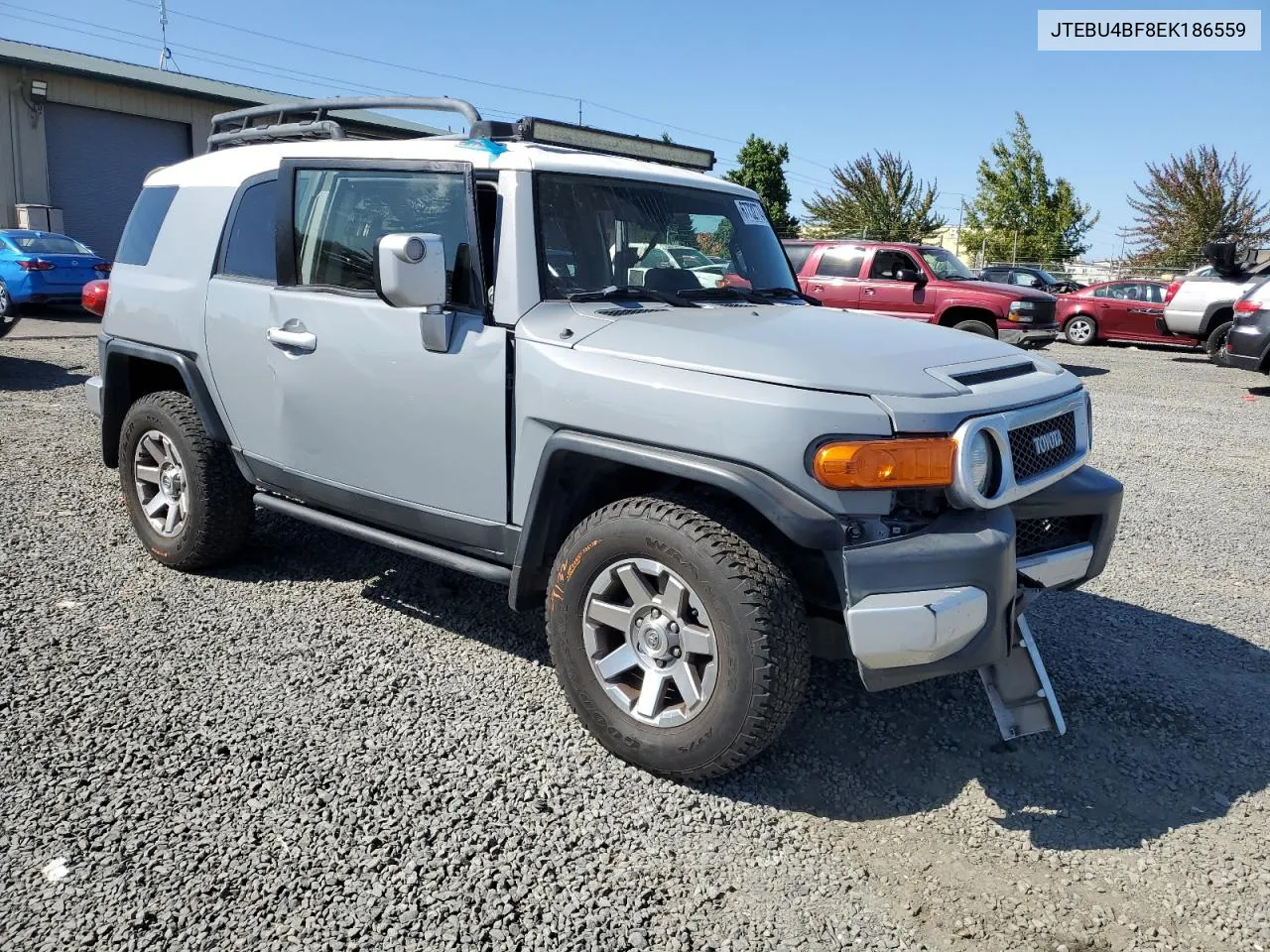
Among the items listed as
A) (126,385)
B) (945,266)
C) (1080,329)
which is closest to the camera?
(126,385)

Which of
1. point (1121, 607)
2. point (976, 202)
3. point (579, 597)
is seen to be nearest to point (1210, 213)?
point (976, 202)

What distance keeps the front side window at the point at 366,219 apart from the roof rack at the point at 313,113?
35cm

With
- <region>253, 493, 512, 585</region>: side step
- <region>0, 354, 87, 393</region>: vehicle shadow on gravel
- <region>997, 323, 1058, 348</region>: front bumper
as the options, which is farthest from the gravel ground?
<region>997, 323, 1058, 348</region>: front bumper

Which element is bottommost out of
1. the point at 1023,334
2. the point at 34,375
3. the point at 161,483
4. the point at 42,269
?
the point at 34,375

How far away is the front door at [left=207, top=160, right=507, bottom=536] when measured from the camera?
3514 mm

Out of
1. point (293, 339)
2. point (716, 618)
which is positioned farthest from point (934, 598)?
point (293, 339)

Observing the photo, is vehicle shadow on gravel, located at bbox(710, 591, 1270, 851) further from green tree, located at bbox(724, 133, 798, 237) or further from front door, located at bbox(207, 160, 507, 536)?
green tree, located at bbox(724, 133, 798, 237)

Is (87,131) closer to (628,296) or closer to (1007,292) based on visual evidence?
(1007,292)

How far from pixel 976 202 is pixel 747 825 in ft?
156

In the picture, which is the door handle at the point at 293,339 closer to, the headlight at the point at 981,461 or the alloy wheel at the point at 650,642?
the alloy wheel at the point at 650,642

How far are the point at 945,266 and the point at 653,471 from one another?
13.4 m

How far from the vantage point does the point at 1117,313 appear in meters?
20.2

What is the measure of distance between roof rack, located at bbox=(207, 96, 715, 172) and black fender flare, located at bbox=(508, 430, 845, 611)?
1314 millimetres

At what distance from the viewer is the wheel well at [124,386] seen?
16.4ft
